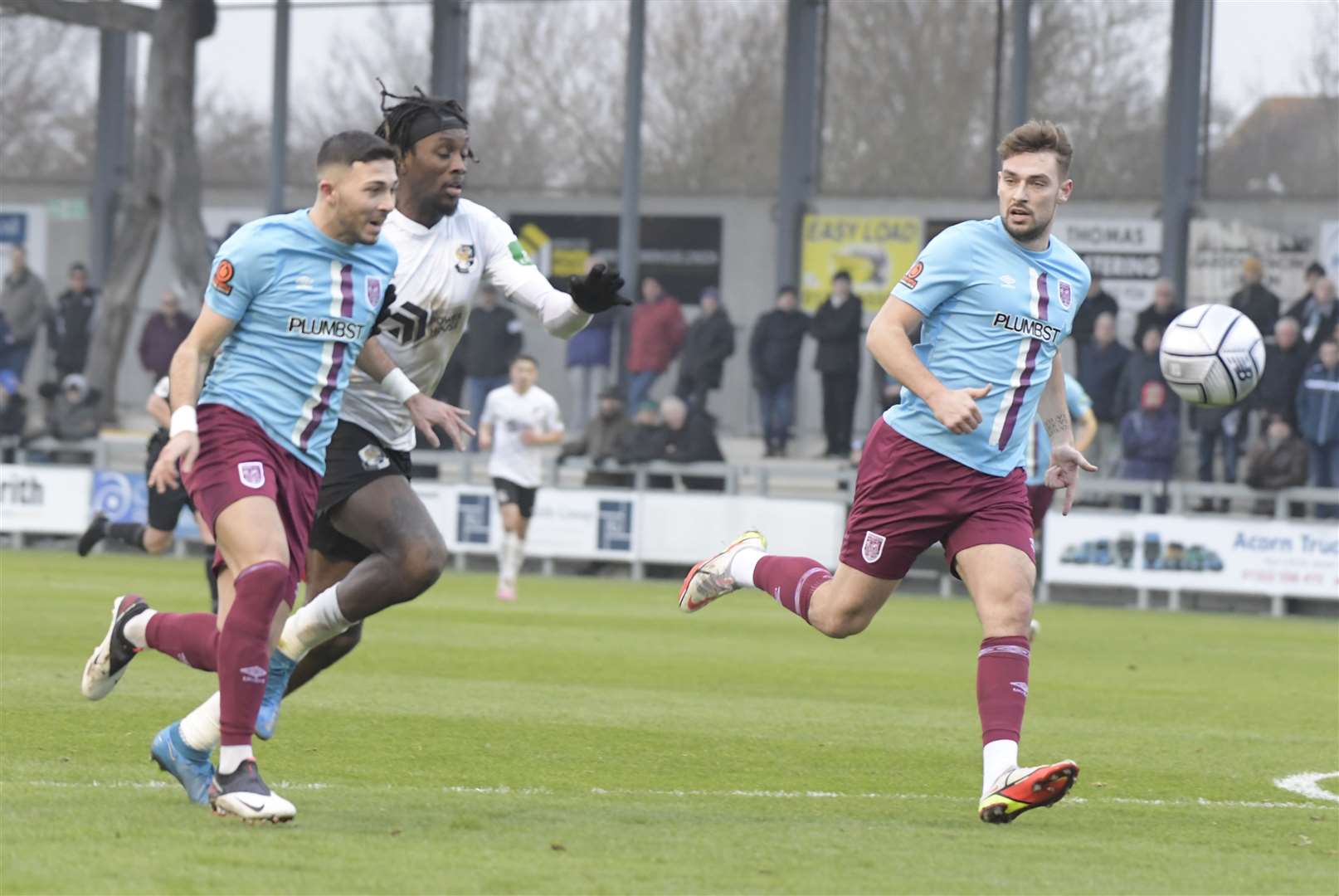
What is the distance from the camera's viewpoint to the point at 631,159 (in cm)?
2845

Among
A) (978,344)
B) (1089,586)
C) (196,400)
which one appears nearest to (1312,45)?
(1089,586)

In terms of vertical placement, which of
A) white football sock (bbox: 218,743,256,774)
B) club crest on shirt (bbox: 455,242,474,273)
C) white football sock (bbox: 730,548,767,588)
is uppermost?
club crest on shirt (bbox: 455,242,474,273)

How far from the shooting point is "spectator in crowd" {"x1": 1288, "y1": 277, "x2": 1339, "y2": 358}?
21.4 meters

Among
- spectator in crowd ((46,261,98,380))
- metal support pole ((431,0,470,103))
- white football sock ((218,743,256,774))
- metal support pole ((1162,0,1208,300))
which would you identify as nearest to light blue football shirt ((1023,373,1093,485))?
white football sock ((218,743,256,774))

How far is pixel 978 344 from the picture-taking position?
734 centimetres

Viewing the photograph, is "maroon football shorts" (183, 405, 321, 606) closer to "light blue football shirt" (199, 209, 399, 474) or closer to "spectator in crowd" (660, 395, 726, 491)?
"light blue football shirt" (199, 209, 399, 474)

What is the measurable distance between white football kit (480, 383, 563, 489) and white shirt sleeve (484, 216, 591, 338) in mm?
10905

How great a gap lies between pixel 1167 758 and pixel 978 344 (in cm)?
294

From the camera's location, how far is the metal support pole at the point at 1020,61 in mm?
27438

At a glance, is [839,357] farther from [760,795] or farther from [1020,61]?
[760,795]

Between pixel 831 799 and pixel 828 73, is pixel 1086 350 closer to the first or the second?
pixel 828 73

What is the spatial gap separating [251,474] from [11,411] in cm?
1959

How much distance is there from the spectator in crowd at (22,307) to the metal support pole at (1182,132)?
46.9 ft

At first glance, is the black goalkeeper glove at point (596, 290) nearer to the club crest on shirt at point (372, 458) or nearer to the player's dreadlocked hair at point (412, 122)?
the player's dreadlocked hair at point (412, 122)
